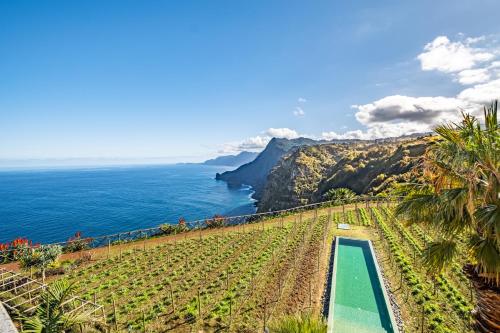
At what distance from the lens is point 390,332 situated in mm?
9359

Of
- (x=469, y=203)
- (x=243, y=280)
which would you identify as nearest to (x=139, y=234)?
(x=243, y=280)

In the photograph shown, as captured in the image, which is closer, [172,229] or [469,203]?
[469,203]

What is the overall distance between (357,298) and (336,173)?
7118 centimetres

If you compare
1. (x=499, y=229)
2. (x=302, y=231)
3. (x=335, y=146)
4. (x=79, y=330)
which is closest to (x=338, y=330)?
(x=499, y=229)

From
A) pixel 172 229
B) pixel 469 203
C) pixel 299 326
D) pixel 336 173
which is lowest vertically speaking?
pixel 172 229

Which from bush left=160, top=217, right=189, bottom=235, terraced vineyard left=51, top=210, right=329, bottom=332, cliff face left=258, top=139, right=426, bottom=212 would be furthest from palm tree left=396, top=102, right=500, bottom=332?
cliff face left=258, top=139, right=426, bottom=212

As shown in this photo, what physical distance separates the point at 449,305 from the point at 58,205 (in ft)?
318

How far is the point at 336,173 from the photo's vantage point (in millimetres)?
79438

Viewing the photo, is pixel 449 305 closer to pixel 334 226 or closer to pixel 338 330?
pixel 338 330

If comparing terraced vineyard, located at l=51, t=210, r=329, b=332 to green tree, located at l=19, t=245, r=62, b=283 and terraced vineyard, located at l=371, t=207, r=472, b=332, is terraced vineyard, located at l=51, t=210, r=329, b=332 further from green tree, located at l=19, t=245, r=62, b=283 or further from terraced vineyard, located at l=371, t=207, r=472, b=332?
terraced vineyard, located at l=371, t=207, r=472, b=332

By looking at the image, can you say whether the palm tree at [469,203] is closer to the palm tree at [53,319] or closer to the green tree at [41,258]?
the palm tree at [53,319]

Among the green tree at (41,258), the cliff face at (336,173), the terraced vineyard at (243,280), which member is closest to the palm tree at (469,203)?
the terraced vineyard at (243,280)

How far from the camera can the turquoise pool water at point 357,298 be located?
32.1ft

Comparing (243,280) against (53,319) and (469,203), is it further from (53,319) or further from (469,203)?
(469,203)
